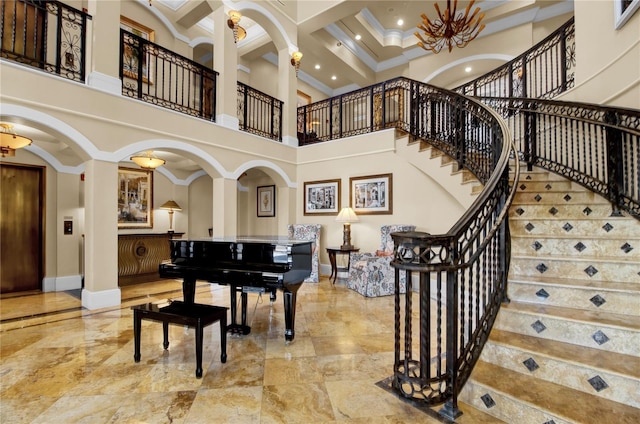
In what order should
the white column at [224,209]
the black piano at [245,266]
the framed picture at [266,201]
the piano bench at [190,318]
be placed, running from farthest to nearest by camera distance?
1. the framed picture at [266,201]
2. the white column at [224,209]
3. the black piano at [245,266]
4. the piano bench at [190,318]

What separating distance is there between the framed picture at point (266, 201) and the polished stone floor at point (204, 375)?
498cm

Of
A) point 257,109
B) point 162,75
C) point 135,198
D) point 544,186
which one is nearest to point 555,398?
point 544,186

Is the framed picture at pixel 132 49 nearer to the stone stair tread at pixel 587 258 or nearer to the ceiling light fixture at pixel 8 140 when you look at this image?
the ceiling light fixture at pixel 8 140

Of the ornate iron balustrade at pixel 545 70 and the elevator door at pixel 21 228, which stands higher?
the ornate iron balustrade at pixel 545 70

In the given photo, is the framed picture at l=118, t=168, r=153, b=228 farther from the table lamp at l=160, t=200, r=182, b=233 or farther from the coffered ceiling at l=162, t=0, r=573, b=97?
the coffered ceiling at l=162, t=0, r=573, b=97

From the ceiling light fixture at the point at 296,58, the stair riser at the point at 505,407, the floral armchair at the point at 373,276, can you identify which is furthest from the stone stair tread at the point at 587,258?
the ceiling light fixture at the point at 296,58

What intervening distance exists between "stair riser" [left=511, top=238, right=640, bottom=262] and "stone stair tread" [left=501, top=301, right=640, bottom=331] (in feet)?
2.18

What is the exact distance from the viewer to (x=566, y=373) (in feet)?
5.66

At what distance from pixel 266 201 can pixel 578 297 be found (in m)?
7.73

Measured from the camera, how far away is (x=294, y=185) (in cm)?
759

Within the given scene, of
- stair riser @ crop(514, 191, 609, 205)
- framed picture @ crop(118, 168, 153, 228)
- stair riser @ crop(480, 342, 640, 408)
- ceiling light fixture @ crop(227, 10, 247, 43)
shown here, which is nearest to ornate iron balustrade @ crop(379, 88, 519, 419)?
stair riser @ crop(480, 342, 640, 408)

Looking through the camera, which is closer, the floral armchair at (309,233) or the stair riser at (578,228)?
the stair riser at (578,228)

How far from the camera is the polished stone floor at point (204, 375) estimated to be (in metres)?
1.96

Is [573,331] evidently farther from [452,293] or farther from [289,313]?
[289,313]
